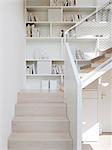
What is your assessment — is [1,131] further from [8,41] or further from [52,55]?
[52,55]

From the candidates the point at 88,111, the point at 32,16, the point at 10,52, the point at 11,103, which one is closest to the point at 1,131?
the point at 11,103

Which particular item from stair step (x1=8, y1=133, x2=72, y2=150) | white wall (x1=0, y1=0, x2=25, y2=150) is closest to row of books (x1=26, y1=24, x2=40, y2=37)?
white wall (x1=0, y1=0, x2=25, y2=150)

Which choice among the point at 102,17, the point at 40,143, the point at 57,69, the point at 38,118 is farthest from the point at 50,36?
the point at 40,143

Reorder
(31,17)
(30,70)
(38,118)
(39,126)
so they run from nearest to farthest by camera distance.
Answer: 1. (39,126)
2. (38,118)
3. (30,70)
4. (31,17)

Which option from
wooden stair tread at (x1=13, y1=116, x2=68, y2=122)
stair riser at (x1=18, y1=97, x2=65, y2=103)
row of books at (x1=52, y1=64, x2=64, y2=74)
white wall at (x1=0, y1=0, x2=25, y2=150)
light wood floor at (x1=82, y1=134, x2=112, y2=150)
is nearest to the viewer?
white wall at (x1=0, y1=0, x2=25, y2=150)

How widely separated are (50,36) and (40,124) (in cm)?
285

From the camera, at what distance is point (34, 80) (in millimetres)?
6668

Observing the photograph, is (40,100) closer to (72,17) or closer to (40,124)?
(40,124)

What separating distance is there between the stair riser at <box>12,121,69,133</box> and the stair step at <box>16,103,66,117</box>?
0.31 meters

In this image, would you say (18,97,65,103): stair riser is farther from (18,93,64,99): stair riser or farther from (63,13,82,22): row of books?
(63,13,82,22): row of books

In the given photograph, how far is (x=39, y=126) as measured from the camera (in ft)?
14.0

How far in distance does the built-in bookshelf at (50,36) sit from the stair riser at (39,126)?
7.46 feet

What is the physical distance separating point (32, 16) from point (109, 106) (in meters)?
3.81

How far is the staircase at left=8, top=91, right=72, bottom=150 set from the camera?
12.6 ft
